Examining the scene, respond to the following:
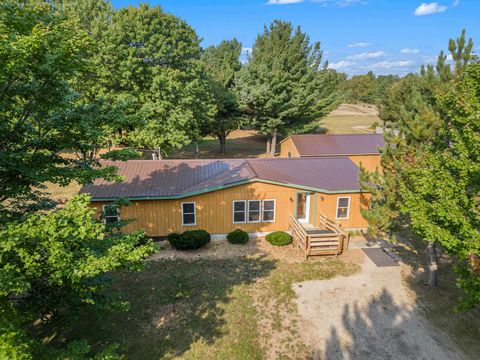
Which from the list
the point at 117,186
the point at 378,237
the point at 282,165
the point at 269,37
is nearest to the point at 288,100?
the point at 269,37

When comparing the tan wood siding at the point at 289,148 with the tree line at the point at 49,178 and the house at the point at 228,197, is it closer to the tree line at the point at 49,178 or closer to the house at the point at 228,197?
the house at the point at 228,197

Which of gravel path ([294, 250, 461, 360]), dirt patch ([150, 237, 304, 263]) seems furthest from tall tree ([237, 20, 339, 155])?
gravel path ([294, 250, 461, 360])

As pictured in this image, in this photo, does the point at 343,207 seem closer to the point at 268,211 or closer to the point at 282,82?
the point at 268,211

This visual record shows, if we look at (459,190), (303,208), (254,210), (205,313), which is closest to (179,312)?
(205,313)

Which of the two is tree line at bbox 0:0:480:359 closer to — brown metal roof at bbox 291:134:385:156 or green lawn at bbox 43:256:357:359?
green lawn at bbox 43:256:357:359

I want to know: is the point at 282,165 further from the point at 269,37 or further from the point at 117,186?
the point at 269,37
